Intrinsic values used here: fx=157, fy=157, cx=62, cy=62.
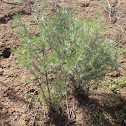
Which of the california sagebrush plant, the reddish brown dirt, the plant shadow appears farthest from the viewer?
the plant shadow

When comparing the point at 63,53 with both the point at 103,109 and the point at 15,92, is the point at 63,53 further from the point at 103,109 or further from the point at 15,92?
the point at 103,109

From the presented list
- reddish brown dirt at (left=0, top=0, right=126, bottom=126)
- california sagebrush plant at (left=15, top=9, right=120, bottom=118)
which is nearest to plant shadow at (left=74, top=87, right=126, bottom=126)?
reddish brown dirt at (left=0, top=0, right=126, bottom=126)

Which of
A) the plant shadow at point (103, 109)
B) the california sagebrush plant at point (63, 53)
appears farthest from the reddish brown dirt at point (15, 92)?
the california sagebrush plant at point (63, 53)

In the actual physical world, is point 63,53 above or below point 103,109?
above

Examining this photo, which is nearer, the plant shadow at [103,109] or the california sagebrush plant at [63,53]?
the california sagebrush plant at [63,53]

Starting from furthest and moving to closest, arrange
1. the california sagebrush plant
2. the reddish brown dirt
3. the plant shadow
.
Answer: the plant shadow, the reddish brown dirt, the california sagebrush plant

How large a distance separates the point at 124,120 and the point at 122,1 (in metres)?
4.95

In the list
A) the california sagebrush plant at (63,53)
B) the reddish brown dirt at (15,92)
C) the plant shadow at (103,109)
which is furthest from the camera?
the plant shadow at (103,109)

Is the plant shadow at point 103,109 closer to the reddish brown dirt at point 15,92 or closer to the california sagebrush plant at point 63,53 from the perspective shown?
the reddish brown dirt at point 15,92

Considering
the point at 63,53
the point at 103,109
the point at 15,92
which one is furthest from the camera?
the point at 103,109

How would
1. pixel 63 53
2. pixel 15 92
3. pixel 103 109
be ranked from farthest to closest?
pixel 103 109, pixel 15 92, pixel 63 53

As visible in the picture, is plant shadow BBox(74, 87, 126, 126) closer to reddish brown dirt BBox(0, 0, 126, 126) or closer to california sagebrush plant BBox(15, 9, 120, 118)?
reddish brown dirt BBox(0, 0, 126, 126)

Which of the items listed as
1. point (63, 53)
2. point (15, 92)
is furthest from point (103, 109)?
point (15, 92)

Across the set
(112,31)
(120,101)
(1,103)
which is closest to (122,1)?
(112,31)
